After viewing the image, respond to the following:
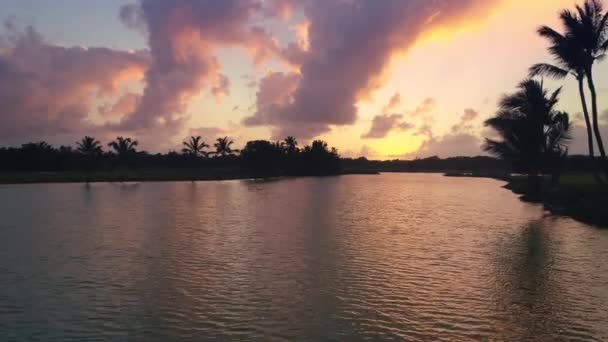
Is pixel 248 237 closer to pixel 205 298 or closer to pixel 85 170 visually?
pixel 205 298

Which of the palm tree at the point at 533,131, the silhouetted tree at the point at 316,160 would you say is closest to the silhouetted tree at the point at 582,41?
the palm tree at the point at 533,131

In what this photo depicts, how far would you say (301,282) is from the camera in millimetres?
12781

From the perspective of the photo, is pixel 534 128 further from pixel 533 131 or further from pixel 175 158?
pixel 175 158

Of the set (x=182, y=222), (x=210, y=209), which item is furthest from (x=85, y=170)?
(x=182, y=222)

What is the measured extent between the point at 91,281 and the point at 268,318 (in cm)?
585

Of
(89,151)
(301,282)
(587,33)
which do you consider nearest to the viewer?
(301,282)

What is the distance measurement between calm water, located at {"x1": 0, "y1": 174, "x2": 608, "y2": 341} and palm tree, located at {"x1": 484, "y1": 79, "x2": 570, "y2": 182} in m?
16.5

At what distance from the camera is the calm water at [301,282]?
9188 mm

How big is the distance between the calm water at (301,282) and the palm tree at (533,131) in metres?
16.5

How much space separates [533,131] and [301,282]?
32.9 metres

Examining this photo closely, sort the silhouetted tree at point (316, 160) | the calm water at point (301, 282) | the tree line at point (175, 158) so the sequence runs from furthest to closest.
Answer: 1. the silhouetted tree at point (316, 160)
2. the tree line at point (175, 158)
3. the calm water at point (301, 282)

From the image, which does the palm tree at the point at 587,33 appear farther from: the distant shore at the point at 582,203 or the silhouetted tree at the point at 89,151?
the silhouetted tree at the point at 89,151

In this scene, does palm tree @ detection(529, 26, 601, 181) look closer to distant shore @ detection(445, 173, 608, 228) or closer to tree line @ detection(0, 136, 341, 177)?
distant shore @ detection(445, 173, 608, 228)

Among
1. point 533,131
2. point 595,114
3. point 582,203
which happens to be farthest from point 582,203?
point 533,131
